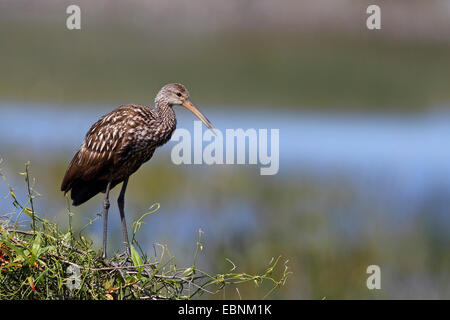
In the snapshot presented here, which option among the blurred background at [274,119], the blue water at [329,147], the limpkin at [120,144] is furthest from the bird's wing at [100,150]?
the blue water at [329,147]

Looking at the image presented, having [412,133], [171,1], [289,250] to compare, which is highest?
[171,1]

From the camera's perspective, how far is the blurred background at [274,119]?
7.88 m

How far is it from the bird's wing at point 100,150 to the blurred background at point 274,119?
48cm

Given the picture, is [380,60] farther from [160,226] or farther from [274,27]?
[160,226]

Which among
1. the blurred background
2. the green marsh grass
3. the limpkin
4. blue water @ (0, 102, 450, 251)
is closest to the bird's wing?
the limpkin

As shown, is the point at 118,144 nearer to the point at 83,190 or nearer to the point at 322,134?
the point at 83,190

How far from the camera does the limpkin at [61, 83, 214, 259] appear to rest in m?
5.00

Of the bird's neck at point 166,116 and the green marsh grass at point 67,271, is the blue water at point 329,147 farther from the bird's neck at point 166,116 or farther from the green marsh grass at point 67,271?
the green marsh grass at point 67,271

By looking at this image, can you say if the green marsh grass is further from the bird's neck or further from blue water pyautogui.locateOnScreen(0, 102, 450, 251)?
blue water pyautogui.locateOnScreen(0, 102, 450, 251)

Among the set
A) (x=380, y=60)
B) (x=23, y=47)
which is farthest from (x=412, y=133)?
(x=23, y=47)

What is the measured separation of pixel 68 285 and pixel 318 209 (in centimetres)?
542

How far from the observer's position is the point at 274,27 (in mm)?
16844

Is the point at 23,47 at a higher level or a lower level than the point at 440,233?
higher

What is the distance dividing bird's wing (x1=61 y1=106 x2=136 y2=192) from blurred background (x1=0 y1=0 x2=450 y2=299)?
18.9 inches
